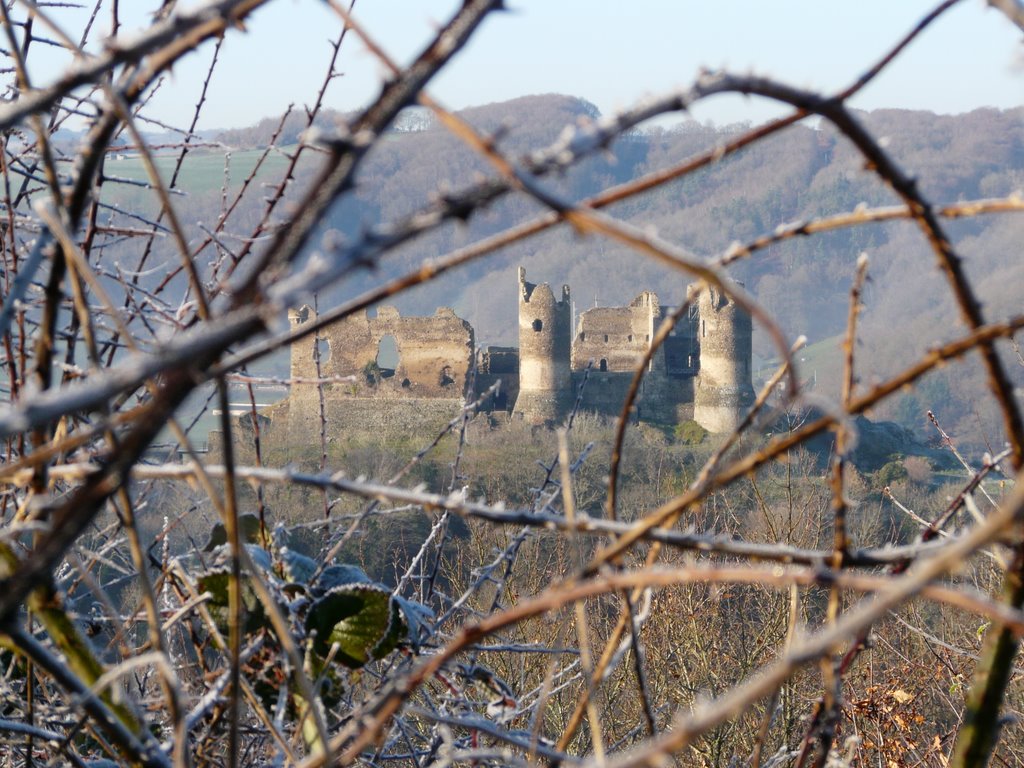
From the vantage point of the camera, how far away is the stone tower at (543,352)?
1847 cm

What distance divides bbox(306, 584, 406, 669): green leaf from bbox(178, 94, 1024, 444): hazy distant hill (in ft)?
62.8

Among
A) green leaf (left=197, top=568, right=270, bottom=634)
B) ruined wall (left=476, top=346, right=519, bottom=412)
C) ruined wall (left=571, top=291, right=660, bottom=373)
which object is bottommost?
ruined wall (left=476, top=346, right=519, bottom=412)

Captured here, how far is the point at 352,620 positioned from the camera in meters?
0.84

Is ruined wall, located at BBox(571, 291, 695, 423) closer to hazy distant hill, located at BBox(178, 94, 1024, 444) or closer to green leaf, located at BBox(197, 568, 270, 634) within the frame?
hazy distant hill, located at BBox(178, 94, 1024, 444)

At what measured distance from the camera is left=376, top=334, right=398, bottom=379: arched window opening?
63.9 ft

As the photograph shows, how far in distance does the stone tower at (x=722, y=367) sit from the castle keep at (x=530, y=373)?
2 cm

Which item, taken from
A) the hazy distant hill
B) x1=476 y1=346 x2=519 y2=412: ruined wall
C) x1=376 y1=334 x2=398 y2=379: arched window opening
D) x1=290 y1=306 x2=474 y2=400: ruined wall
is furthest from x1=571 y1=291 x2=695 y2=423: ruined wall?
x1=376 y1=334 x2=398 y2=379: arched window opening

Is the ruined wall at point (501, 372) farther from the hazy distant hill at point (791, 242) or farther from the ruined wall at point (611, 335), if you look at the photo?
the hazy distant hill at point (791, 242)

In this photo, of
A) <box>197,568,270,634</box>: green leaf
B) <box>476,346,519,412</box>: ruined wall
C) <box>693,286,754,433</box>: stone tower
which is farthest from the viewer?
<box>476,346,519,412</box>: ruined wall

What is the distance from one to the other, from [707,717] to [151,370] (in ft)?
0.52

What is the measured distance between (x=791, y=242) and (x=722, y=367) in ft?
31.3

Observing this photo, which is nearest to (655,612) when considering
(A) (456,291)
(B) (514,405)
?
(B) (514,405)

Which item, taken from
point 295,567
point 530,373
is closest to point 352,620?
point 295,567

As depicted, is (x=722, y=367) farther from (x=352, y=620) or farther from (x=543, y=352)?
(x=352, y=620)
